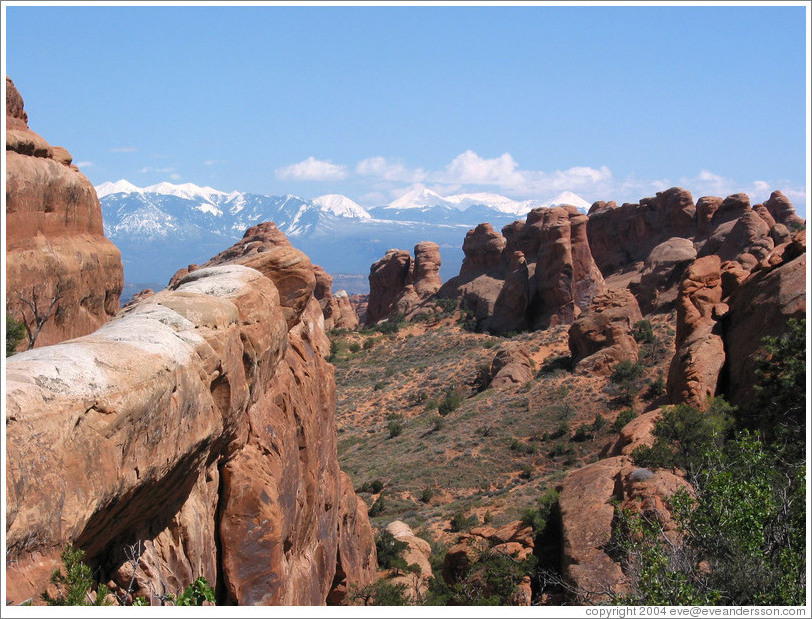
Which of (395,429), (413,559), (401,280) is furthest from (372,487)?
(401,280)

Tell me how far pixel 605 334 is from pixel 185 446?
40.0 metres

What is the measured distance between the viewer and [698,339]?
28969mm

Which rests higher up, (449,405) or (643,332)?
(643,332)

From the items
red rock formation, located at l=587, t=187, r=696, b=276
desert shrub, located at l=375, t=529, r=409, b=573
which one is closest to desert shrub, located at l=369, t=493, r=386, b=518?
desert shrub, located at l=375, t=529, r=409, b=573

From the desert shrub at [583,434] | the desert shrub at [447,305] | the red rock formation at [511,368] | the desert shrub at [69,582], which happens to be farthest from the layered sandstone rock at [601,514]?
the desert shrub at [447,305]

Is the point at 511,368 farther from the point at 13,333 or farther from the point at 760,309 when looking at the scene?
the point at 13,333

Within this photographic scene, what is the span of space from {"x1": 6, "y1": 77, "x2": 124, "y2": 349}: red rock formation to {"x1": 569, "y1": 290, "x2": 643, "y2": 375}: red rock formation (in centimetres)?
3146

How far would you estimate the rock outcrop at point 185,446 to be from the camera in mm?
7141

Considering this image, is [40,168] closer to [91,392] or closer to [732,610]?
[91,392]

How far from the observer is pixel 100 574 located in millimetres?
9234

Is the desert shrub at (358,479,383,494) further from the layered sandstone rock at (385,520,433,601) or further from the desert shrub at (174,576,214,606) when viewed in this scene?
the desert shrub at (174,576,214,606)

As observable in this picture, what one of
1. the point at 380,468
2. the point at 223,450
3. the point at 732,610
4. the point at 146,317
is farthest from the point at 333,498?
the point at 380,468

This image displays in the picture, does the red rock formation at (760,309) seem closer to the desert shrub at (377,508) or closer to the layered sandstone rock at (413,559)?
the layered sandstone rock at (413,559)

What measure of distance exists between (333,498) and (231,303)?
31.6 feet
